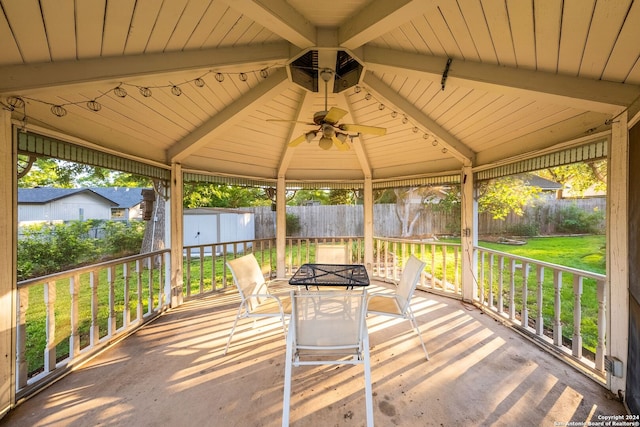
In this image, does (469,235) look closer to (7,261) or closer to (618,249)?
(618,249)

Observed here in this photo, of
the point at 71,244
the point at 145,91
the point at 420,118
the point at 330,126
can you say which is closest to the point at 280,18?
the point at 330,126

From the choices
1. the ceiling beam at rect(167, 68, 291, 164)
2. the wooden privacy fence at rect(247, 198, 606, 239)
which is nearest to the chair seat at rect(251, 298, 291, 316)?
the ceiling beam at rect(167, 68, 291, 164)

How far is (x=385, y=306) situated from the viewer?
262 centimetres

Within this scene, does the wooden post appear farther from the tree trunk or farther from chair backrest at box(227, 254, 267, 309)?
the tree trunk

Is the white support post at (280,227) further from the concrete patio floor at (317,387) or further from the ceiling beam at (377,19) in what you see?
the ceiling beam at (377,19)

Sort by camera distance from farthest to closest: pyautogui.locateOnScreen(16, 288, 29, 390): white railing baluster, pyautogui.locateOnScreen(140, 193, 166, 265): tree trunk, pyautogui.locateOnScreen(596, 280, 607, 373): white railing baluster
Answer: pyautogui.locateOnScreen(140, 193, 166, 265): tree trunk
pyautogui.locateOnScreen(596, 280, 607, 373): white railing baluster
pyautogui.locateOnScreen(16, 288, 29, 390): white railing baluster

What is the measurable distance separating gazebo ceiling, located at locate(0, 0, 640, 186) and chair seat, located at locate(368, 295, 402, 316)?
1994mm

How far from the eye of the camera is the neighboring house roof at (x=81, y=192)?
8.78m

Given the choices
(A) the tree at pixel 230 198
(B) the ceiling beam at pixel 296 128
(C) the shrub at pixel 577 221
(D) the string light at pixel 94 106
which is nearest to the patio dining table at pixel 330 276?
(B) the ceiling beam at pixel 296 128

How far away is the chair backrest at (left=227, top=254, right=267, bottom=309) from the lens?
2.60 m

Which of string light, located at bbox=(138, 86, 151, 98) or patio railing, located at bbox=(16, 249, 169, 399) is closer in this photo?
patio railing, located at bbox=(16, 249, 169, 399)

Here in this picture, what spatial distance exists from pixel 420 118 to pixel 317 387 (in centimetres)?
Result: 318

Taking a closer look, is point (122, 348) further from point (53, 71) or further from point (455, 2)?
point (455, 2)

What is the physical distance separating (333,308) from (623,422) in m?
2.03
